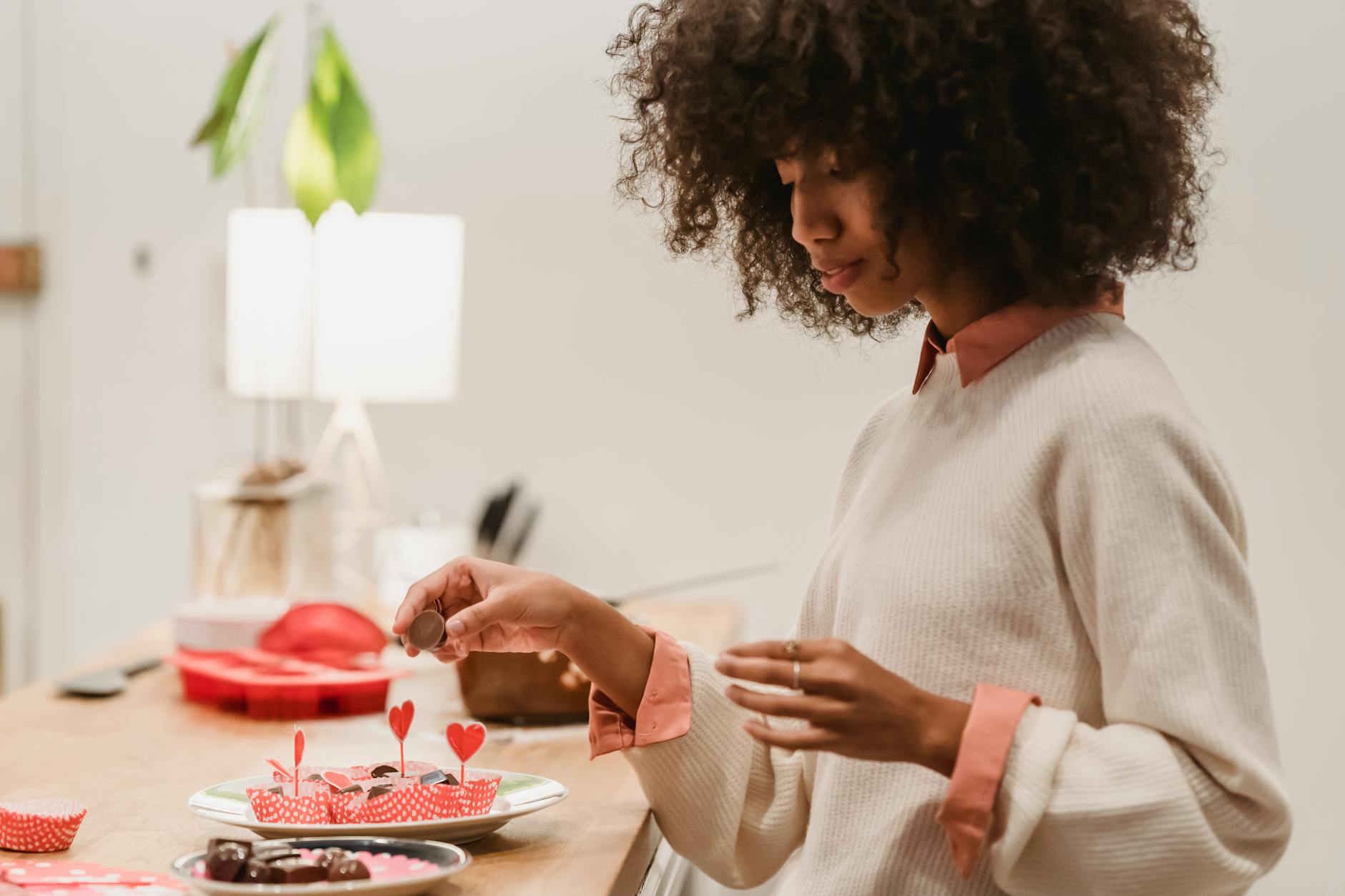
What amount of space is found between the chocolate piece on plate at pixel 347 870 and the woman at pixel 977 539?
0.21 m

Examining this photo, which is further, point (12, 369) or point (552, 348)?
point (12, 369)

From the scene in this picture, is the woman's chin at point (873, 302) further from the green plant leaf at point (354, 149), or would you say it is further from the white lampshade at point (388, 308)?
the green plant leaf at point (354, 149)

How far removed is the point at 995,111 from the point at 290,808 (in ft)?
2.19

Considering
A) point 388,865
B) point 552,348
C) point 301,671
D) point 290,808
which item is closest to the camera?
point 388,865

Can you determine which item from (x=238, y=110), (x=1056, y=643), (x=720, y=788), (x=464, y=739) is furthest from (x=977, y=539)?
(x=238, y=110)

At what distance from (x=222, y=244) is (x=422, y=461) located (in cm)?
56

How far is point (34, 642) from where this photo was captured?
273cm

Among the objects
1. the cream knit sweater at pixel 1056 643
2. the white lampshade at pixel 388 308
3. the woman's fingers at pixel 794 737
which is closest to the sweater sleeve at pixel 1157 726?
the cream knit sweater at pixel 1056 643

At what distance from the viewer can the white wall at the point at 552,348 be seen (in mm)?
2307

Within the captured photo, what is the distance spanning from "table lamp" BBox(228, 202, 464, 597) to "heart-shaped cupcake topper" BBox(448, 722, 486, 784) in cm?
127

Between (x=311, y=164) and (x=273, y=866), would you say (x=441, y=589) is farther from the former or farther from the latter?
(x=311, y=164)

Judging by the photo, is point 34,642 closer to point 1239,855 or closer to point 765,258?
point 765,258

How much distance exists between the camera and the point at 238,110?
2.31 m

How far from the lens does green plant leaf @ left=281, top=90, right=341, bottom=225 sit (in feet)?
7.27
